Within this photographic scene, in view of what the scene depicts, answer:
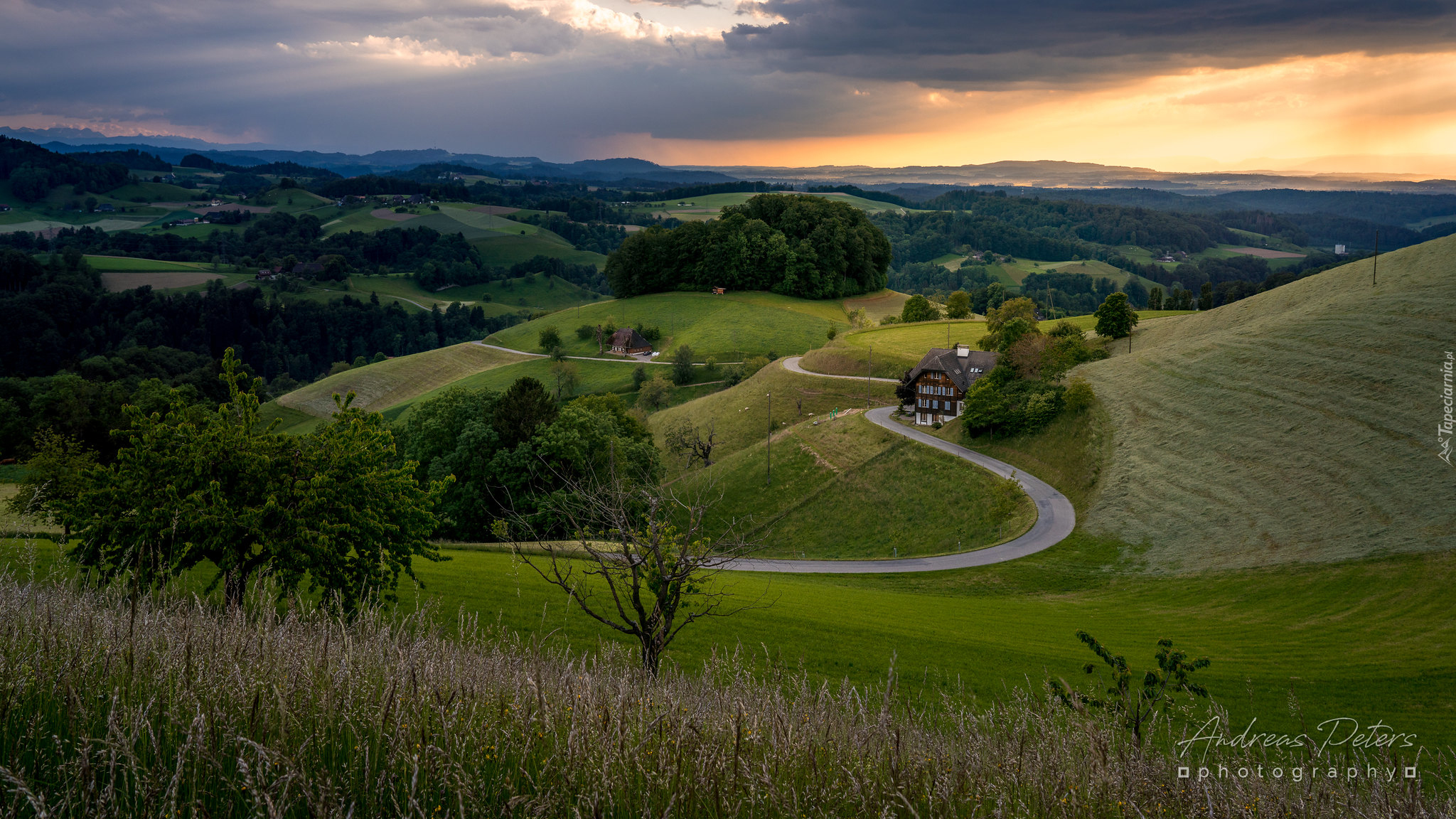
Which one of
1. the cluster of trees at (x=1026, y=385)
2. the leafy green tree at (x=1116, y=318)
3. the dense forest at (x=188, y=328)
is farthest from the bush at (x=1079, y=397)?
the dense forest at (x=188, y=328)

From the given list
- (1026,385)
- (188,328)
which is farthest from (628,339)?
(188,328)

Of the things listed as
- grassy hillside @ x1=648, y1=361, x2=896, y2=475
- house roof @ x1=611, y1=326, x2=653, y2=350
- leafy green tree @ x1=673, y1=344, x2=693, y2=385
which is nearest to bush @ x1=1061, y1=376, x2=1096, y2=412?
grassy hillside @ x1=648, y1=361, x2=896, y2=475

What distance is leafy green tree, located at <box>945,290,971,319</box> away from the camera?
363 feet

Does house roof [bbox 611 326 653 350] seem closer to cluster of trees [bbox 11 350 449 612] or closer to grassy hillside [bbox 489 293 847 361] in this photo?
grassy hillside [bbox 489 293 847 361]

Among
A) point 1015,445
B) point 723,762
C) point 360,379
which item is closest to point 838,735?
point 723,762

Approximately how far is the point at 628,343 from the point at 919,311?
4262 centimetres

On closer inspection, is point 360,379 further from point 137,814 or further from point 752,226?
point 137,814

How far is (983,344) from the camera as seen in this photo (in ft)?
262

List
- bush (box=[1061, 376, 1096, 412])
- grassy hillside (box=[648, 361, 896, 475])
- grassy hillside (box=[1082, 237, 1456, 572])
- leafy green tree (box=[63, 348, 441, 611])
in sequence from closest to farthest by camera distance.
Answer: leafy green tree (box=[63, 348, 441, 611]) < grassy hillside (box=[1082, 237, 1456, 572]) < bush (box=[1061, 376, 1096, 412]) < grassy hillside (box=[648, 361, 896, 475])

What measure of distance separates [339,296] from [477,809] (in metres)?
207

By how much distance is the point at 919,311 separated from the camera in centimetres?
11381

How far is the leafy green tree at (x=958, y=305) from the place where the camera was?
363 ft

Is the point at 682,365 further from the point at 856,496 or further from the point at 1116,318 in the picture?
the point at 1116,318

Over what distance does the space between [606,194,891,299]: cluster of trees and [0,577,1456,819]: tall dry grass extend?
13116 cm
